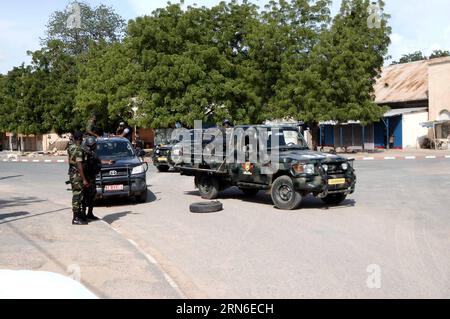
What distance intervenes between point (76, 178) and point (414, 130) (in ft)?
111

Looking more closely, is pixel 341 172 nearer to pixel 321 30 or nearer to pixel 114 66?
pixel 321 30

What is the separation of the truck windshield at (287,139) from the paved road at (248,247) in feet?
4.69

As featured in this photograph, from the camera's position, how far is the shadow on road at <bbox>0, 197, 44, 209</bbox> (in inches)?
524

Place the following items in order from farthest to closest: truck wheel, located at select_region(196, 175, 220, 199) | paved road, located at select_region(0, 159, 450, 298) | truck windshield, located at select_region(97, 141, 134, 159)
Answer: truck windshield, located at select_region(97, 141, 134, 159) → truck wheel, located at select_region(196, 175, 220, 199) → paved road, located at select_region(0, 159, 450, 298)

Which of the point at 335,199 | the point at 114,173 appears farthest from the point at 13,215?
the point at 335,199

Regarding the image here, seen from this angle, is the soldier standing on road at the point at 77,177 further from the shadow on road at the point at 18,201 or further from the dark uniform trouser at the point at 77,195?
the shadow on road at the point at 18,201

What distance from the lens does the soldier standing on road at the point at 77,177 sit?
10086 millimetres

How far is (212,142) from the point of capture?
13.8 m

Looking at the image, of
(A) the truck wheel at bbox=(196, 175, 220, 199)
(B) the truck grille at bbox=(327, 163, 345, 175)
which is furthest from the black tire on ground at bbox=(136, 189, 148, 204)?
(B) the truck grille at bbox=(327, 163, 345, 175)

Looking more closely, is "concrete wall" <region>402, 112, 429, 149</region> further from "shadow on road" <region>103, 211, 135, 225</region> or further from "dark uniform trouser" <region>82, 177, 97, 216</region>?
"dark uniform trouser" <region>82, 177, 97, 216</region>

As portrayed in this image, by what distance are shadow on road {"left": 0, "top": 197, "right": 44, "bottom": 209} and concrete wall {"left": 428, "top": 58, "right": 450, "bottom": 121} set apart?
102 feet

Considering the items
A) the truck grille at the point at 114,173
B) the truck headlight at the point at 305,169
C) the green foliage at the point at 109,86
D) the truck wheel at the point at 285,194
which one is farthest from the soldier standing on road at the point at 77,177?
the green foliage at the point at 109,86
